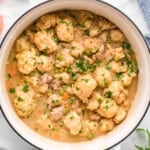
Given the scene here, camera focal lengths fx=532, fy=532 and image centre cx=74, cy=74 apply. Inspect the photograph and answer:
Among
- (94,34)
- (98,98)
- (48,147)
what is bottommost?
(48,147)

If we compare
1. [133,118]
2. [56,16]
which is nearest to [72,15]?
[56,16]

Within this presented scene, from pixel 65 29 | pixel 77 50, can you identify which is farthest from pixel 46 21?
pixel 77 50

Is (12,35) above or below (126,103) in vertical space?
above

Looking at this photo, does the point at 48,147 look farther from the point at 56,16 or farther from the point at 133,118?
the point at 56,16

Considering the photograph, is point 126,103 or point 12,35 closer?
point 12,35

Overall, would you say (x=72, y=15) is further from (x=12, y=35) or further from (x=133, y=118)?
(x=133, y=118)
